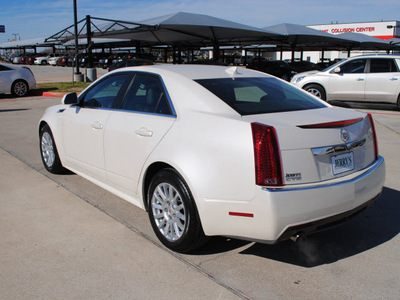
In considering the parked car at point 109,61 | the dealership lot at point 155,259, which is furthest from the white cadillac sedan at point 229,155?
the parked car at point 109,61

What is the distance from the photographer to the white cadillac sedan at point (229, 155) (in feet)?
9.54

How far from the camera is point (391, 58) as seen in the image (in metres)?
12.4

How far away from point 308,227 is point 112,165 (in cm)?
207

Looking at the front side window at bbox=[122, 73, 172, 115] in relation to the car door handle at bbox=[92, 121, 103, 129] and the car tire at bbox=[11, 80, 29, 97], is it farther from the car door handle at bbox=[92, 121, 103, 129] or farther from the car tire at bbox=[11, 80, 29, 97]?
the car tire at bbox=[11, 80, 29, 97]

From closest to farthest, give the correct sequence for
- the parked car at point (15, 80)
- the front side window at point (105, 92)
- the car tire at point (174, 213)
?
the car tire at point (174, 213) < the front side window at point (105, 92) < the parked car at point (15, 80)

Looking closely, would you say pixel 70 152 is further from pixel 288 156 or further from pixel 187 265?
pixel 288 156

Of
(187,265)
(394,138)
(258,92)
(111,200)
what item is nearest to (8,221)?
(111,200)

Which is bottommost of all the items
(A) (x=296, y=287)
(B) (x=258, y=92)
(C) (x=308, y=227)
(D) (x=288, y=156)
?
(A) (x=296, y=287)

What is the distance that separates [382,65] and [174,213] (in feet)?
36.8

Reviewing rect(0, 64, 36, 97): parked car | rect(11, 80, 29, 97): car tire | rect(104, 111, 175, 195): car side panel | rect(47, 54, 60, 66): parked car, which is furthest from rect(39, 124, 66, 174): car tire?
rect(47, 54, 60, 66): parked car

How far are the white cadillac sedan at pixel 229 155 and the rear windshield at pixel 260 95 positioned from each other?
0.5 inches

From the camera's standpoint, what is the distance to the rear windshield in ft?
11.7

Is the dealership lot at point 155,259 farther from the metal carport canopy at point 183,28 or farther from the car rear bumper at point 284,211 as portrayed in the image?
the metal carport canopy at point 183,28

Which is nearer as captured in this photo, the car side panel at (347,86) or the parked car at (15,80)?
the car side panel at (347,86)
